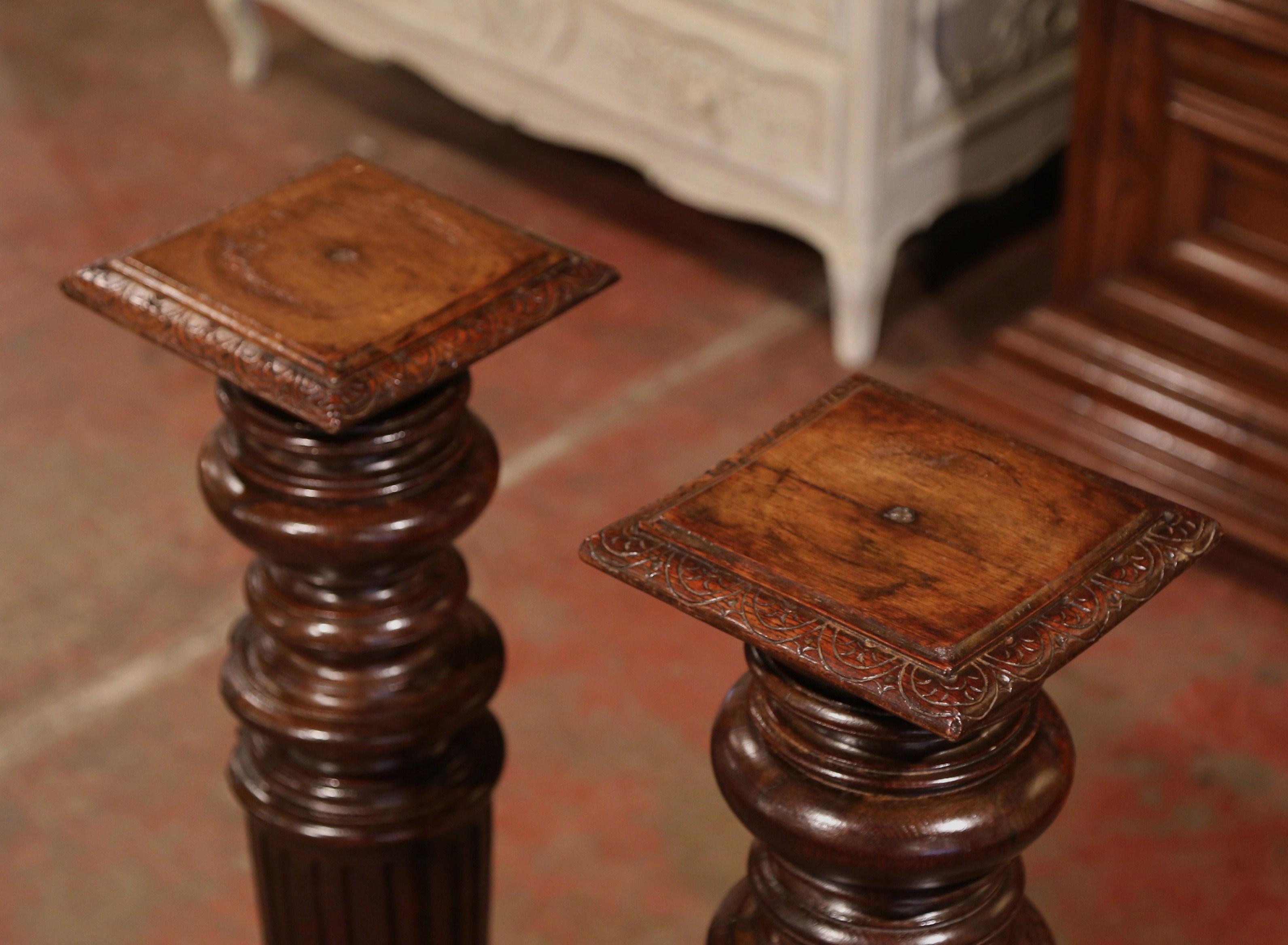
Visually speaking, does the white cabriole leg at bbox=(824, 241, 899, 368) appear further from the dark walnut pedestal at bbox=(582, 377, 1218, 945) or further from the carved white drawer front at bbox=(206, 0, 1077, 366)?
the dark walnut pedestal at bbox=(582, 377, 1218, 945)

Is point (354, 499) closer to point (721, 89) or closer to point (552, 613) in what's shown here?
point (552, 613)

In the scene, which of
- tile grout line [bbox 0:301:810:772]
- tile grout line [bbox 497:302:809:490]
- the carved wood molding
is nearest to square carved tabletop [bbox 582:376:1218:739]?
the carved wood molding

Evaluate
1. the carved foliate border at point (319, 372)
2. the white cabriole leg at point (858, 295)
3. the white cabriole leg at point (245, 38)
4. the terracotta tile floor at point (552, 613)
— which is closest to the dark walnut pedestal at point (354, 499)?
the carved foliate border at point (319, 372)

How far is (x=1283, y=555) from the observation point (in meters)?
2.61

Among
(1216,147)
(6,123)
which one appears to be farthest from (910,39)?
(6,123)

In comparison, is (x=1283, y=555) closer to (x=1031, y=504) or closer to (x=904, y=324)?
(x=904, y=324)

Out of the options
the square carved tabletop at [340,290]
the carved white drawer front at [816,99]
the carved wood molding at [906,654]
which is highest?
the square carved tabletop at [340,290]

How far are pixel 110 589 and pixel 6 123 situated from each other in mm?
1767

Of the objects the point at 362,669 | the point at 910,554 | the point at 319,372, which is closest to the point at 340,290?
the point at 319,372

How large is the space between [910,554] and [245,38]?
344 cm

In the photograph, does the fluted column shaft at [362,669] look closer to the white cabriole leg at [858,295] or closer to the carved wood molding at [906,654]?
the carved wood molding at [906,654]

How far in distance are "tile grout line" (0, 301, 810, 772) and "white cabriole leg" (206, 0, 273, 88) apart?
1554mm

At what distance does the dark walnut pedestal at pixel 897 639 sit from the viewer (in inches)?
38.8

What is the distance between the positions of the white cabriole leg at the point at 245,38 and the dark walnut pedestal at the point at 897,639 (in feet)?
10.8
